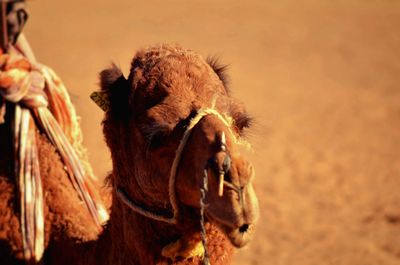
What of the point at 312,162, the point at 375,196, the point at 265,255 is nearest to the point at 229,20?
the point at 312,162

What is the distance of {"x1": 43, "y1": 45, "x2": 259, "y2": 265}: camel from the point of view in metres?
2.81

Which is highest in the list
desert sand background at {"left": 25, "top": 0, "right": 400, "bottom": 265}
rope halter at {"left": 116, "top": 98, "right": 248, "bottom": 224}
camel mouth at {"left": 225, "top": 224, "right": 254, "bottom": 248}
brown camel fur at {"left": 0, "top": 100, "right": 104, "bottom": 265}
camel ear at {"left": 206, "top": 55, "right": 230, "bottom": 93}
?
camel ear at {"left": 206, "top": 55, "right": 230, "bottom": 93}

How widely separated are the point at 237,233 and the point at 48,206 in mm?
2198

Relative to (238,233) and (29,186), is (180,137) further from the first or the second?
(29,186)

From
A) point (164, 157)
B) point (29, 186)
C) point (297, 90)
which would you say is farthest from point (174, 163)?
point (297, 90)

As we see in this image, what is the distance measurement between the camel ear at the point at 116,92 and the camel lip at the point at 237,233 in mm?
1030

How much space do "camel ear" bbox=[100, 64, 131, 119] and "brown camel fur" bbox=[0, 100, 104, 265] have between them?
3.70ft

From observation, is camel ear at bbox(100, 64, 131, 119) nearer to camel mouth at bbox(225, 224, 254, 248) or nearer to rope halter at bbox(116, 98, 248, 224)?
rope halter at bbox(116, 98, 248, 224)

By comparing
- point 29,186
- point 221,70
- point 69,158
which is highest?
point 221,70

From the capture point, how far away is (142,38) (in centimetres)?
2452

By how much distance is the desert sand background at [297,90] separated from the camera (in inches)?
410

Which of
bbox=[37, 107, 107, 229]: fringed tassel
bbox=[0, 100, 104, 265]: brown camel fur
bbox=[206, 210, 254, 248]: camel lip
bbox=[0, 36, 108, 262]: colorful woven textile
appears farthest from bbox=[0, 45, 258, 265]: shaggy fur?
bbox=[37, 107, 107, 229]: fringed tassel

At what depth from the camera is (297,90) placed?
1838 centimetres

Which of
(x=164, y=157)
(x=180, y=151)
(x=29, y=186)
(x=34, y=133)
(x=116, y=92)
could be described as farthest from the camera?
(x=34, y=133)
